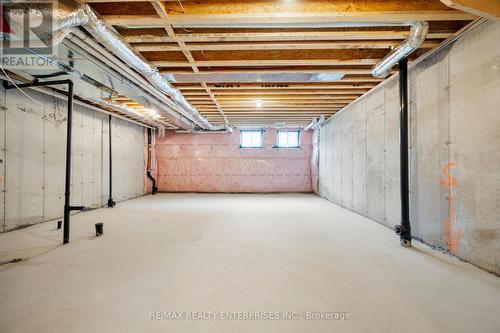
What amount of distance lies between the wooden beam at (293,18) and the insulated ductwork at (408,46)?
0.27ft

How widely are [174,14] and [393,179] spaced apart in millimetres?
3627

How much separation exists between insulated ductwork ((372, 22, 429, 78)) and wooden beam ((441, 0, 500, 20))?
37 centimetres

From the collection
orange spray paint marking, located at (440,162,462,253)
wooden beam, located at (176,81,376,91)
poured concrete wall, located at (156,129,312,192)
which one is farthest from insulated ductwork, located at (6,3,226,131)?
poured concrete wall, located at (156,129,312,192)

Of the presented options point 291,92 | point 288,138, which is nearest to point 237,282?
point 291,92

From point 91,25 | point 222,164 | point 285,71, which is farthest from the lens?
point 222,164

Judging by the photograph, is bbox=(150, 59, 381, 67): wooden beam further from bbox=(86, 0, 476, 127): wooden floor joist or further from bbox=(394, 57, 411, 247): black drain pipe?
bbox=(394, 57, 411, 247): black drain pipe

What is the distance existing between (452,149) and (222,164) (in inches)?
263

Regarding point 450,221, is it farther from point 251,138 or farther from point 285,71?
point 251,138

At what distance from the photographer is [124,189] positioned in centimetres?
656

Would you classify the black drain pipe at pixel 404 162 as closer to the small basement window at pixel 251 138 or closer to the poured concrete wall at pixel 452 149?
the poured concrete wall at pixel 452 149

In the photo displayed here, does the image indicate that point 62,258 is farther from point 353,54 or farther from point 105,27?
point 353,54

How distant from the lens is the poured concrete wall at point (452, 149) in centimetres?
203

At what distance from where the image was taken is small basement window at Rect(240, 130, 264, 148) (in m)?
8.34

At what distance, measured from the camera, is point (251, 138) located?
27.5ft
